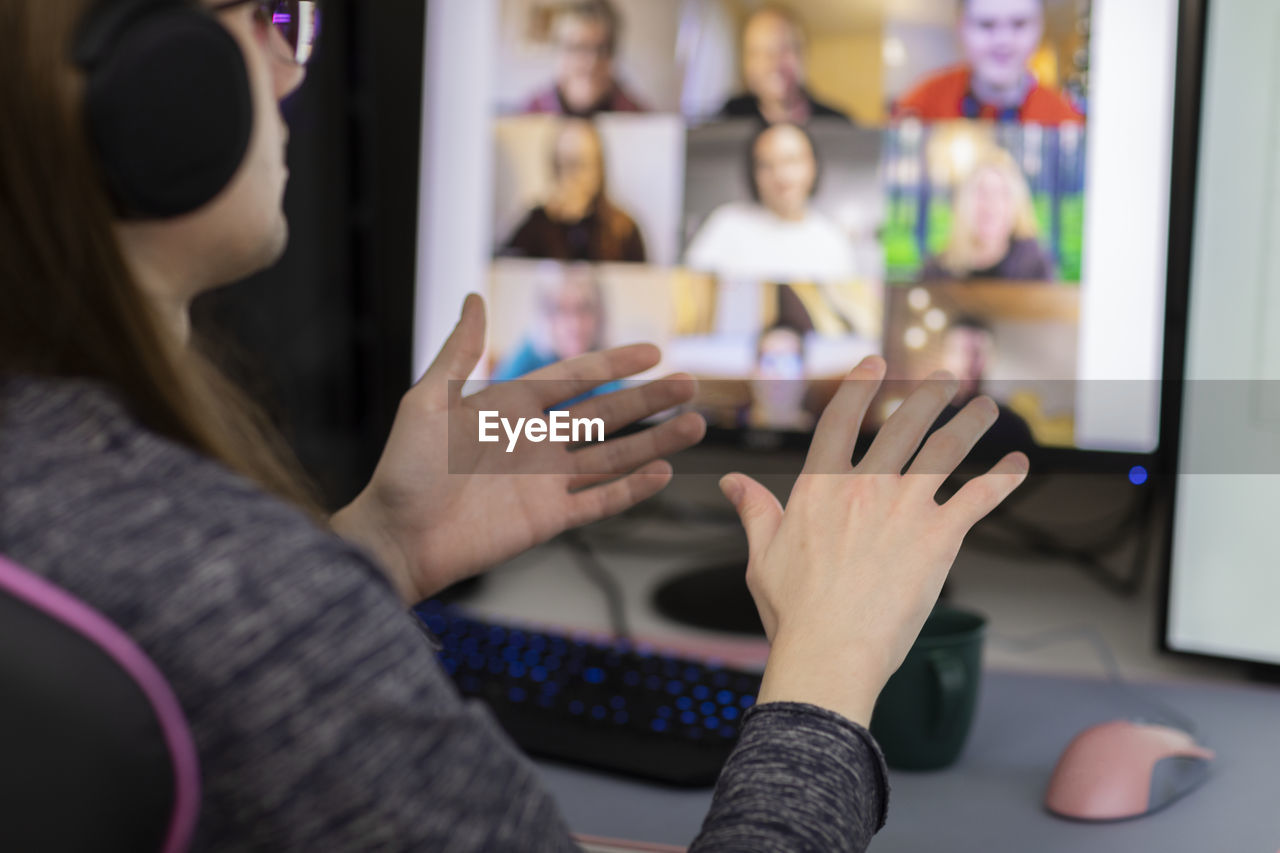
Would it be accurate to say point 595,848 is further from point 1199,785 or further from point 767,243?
point 767,243

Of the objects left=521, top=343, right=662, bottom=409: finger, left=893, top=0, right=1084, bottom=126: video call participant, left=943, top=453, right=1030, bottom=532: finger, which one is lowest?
left=943, top=453, right=1030, bottom=532: finger

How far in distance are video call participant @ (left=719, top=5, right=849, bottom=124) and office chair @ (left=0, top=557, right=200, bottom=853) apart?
2.10 ft

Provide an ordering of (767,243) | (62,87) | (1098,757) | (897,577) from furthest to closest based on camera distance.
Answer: (767,243) < (1098,757) < (897,577) < (62,87)

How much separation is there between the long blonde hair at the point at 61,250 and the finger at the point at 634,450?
28cm

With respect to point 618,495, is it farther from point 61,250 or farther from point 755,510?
point 61,250

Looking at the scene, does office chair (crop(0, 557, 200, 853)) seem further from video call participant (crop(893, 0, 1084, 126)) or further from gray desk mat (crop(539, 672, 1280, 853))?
video call participant (crop(893, 0, 1084, 126))

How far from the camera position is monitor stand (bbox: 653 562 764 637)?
2.80 ft

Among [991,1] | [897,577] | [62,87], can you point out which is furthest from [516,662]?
[991,1]

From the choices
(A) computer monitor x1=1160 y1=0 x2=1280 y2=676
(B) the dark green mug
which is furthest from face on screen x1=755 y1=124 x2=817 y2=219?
(B) the dark green mug

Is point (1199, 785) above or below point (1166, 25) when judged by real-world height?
below

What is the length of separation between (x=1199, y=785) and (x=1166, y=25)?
49 cm

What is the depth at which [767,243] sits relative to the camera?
Answer: 0.84 m

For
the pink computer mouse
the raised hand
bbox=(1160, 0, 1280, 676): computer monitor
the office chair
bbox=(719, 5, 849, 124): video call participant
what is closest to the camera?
the office chair

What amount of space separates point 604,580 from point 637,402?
1.18ft
